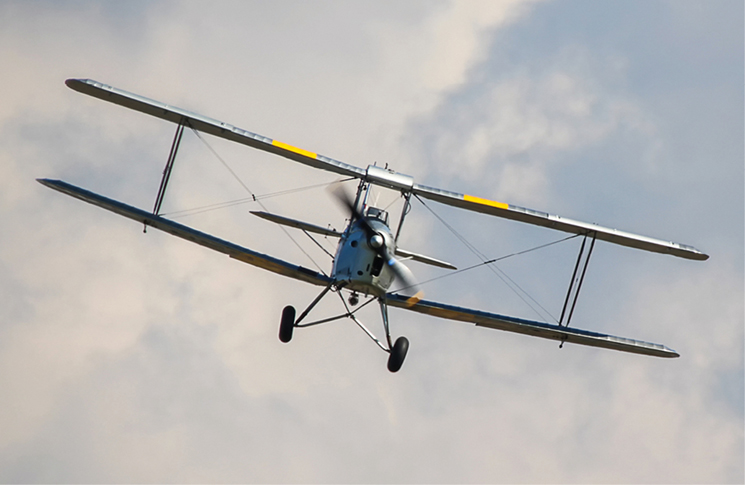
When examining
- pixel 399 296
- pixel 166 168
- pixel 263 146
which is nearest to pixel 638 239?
pixel 399 296

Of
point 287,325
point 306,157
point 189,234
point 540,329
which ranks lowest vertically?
point 287,325

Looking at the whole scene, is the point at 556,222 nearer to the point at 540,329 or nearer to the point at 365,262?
the point at 540,329

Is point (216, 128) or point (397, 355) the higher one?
point (216, 128)

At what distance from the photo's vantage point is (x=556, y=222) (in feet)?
94.3

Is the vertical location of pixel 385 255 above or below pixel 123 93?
below

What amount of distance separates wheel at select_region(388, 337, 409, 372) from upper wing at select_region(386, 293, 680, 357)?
1.15 meters

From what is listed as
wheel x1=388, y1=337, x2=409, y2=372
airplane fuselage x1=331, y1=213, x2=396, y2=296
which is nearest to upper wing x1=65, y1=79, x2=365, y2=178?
airplane fuselage x1=331, y1=213, x2=396, y2=296

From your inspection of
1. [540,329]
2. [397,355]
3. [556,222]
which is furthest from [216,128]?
[540,329]

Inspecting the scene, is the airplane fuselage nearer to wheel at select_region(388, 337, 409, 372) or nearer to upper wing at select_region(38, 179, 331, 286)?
upper wing at select_region(38, 179, 331, 286)

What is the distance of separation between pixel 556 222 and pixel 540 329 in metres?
2.59

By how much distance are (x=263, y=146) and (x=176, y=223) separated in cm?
262

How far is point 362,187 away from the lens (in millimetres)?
27344

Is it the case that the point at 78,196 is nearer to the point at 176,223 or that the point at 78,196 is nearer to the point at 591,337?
the point at 176,223

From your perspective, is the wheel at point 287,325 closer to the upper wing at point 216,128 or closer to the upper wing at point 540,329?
the upper wing at point 540,329
